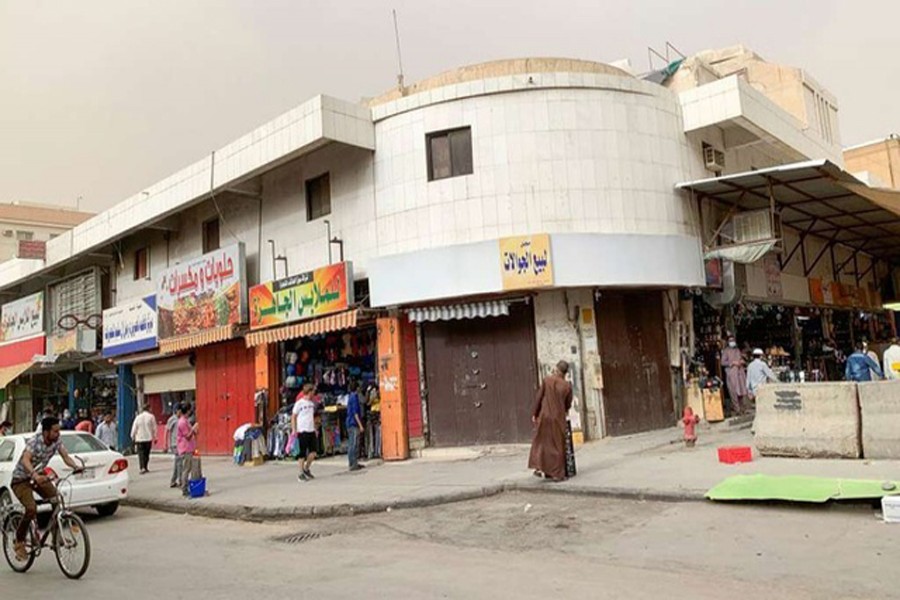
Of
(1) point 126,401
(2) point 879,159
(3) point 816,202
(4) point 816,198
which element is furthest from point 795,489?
(2) point 879,159

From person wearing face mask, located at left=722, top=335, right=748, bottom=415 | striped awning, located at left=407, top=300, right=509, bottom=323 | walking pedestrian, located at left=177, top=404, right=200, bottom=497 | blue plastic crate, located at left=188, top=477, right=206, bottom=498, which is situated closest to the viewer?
blue plastic crate, located at left=188, top=477, right=206, bottom=498

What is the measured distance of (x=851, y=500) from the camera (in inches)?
299

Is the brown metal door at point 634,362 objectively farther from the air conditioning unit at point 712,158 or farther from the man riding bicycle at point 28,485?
the man riding bicycle at point 28,485

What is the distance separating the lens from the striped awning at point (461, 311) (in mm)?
13906

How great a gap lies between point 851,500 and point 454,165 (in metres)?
9.57

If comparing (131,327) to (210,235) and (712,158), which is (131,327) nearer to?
(210,235)

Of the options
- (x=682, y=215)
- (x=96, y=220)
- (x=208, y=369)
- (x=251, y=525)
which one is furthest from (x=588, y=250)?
(x=96, y=220)

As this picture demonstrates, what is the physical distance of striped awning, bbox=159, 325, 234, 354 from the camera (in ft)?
60.1

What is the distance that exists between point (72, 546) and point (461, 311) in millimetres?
8509

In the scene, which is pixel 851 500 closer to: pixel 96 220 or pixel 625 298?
pixel 625 298

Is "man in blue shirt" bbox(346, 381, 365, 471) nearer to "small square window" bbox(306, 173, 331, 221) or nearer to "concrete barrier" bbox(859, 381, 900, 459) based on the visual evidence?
"small square window" bbox(306, 173, 331, 221)

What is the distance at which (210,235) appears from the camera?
20906mm

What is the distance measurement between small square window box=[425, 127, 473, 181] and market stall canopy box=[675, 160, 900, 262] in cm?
453

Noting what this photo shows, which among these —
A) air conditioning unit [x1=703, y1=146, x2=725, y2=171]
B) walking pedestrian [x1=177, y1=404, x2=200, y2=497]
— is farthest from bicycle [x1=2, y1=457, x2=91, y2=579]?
air conditioning unit [x1=703, y1=146, x2=725, y2=171]
